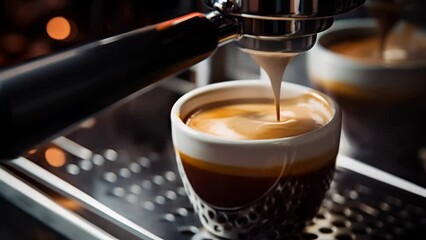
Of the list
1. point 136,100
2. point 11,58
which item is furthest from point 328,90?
point 11,58

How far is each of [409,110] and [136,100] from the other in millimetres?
214

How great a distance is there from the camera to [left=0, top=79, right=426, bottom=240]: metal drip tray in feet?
1.45

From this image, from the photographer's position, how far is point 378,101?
1.77 feet

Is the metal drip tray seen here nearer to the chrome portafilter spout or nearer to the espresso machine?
the espresso machine

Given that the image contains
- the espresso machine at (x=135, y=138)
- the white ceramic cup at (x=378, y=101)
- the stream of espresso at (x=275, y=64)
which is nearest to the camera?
the espresso machine at (x=135, y=138)

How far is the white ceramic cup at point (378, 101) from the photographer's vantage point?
53 centimetres

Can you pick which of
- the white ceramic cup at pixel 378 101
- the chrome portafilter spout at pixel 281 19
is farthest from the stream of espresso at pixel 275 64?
the white ceramic cup at pixel 378 101

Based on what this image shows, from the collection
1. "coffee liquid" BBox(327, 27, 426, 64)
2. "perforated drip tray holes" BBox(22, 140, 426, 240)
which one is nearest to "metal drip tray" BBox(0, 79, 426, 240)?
"perforated drip tray holes" BBox(22, 140, 426, 240)

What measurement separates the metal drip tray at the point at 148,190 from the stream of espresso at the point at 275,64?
8 centimetres

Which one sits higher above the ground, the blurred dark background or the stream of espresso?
the stream of espresso

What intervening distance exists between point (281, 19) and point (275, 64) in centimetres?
6

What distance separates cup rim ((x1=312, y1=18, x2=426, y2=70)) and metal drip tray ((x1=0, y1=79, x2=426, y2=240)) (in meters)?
0.07

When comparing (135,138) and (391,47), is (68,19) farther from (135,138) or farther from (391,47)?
(391,47)

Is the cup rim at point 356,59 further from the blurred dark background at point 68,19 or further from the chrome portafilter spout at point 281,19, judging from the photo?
the chrome portafilter spout at point 281,19
